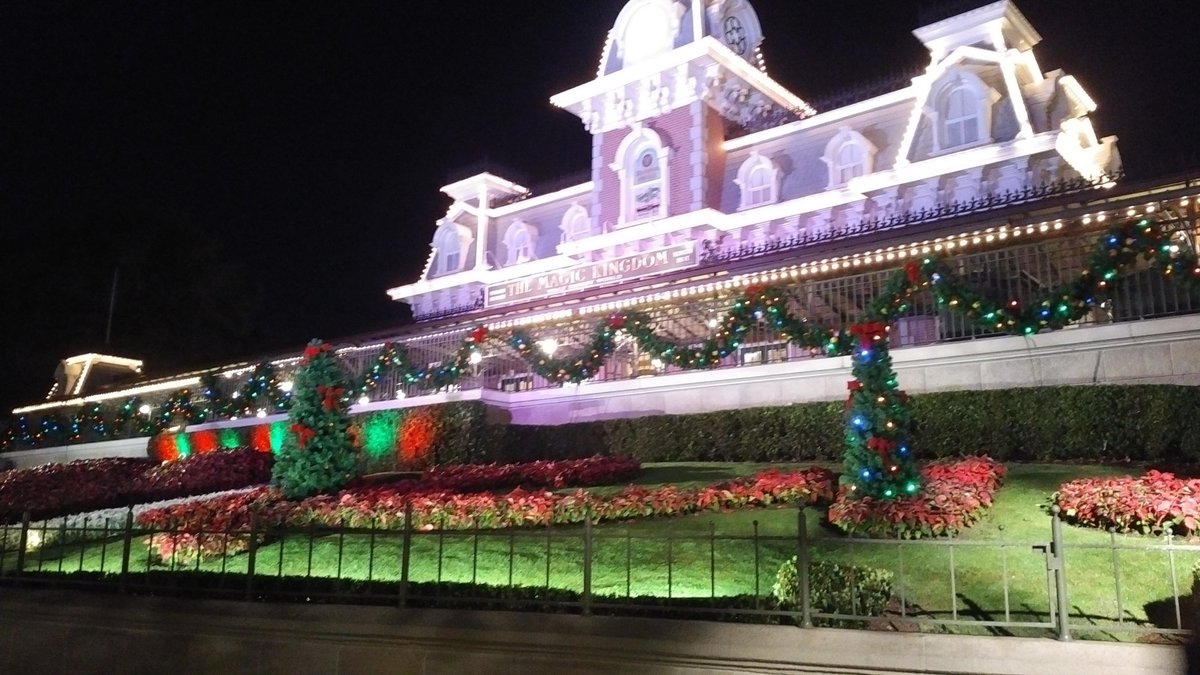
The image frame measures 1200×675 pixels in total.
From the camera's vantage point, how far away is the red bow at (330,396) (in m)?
17.3

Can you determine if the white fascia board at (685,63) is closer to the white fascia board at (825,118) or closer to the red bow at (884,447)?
the white fascia board at (825,118)

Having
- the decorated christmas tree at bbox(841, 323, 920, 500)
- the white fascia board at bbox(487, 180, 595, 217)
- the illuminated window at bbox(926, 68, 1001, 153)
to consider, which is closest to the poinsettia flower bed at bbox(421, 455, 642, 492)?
the decorated christmas tree at bbox(841, 323, 920, 500)

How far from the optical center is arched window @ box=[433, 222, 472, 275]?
45031 millimetres

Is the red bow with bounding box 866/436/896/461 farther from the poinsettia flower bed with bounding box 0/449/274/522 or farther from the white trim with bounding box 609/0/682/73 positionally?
the white trim with bounding box 609/0/682/73

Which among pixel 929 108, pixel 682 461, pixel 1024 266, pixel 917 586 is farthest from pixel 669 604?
pixel 929 108

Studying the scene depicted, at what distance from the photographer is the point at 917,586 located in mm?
9117

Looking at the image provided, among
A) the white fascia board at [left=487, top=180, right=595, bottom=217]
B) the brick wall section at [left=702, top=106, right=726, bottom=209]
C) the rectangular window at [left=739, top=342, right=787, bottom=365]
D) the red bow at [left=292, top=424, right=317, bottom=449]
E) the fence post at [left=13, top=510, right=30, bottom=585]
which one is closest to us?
the fence post at [left=13, top=510, right=30, bottom=585]

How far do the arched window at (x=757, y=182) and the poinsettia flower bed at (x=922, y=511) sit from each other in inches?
911

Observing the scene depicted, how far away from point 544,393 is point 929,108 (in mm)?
16676

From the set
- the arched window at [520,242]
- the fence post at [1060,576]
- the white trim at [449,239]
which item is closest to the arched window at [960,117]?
the arched window at [520,242]

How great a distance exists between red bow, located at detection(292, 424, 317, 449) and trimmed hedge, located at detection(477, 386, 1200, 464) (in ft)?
13.2

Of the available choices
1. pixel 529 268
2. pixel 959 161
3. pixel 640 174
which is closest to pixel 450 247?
pixel 529 268

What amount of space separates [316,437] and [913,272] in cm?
1099

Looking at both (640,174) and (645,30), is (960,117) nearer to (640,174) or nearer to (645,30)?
(640,174)
